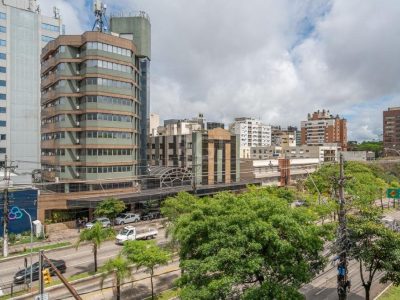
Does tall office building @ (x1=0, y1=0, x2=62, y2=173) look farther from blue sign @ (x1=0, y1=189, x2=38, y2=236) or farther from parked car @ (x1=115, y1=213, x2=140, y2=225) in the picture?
parked car @ (x1=115, y1=213, x2=140, y2=225)

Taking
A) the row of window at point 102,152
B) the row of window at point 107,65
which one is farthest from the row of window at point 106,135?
the row of window at point 107,65

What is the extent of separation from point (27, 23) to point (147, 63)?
3365cm

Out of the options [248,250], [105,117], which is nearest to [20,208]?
[105,117]

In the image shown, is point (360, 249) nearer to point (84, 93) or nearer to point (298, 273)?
point (298, 273)

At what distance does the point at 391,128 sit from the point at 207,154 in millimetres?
150000

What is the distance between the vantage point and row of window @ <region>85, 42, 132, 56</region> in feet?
178

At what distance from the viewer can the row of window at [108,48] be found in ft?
178

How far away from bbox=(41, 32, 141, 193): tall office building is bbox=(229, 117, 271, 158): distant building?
11911 centimetres

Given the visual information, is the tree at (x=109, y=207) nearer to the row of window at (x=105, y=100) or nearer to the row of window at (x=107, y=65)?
the row of window at (x=105, y=100)

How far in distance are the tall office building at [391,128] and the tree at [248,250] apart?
18320 cm

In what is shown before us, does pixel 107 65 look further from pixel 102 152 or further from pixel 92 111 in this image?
pixel 102 152

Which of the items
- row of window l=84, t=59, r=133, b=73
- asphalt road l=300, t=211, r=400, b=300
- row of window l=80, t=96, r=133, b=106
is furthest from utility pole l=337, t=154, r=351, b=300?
row of window l=84, t=59, r=133, b=73

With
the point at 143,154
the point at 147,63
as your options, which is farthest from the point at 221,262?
the point at 147,63

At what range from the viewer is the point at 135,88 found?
204ft
